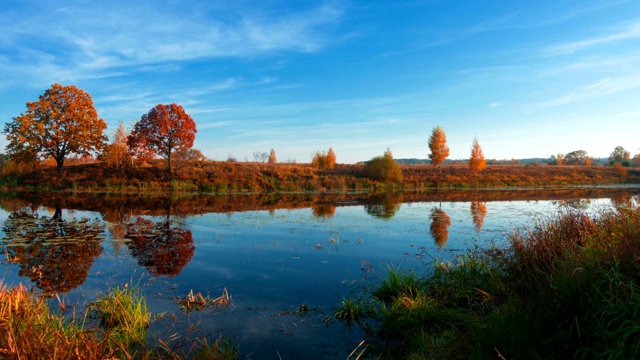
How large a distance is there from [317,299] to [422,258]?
3.94 meters

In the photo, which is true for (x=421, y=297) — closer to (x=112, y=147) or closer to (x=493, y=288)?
(x=493, y=288)

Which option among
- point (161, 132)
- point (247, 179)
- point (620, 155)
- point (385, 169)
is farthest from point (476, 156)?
point (620, 155)

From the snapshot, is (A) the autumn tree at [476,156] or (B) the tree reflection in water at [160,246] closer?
(B) the tree reflection in water at [160,246]

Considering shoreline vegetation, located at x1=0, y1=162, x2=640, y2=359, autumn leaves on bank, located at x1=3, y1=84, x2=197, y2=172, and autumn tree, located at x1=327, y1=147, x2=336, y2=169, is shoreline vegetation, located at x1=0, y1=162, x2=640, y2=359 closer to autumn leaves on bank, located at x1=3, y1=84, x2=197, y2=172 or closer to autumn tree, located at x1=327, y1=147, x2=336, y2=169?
autumn leaves on bank, located at x1=3, y1=84, x2=197, y2=172

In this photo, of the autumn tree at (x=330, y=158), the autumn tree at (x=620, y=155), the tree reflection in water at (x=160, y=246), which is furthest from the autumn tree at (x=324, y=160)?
the autumn tree at (x=620, y=155)

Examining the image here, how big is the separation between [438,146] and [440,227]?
37641 mm

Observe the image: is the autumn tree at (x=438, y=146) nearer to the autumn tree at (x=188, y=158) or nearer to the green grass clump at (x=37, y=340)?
the autumn tree at (x=188, y=158)

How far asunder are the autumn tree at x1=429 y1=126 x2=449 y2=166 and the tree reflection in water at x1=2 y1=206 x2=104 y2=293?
43.2m

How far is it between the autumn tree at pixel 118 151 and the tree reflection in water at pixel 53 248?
927 inches

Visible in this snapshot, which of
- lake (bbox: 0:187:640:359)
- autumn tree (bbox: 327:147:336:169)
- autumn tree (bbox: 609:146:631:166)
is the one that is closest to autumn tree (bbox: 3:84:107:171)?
lake (bbox: 0:187:640:359)

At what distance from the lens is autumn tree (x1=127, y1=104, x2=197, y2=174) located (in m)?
37.2

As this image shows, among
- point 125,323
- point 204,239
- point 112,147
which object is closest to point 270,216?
point 204,239

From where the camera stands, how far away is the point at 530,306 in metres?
4.48

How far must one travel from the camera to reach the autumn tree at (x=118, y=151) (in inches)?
1507
